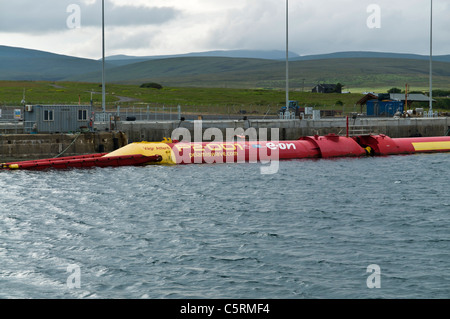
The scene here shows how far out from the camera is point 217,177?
5291cm

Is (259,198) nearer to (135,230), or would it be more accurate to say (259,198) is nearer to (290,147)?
(135,230)

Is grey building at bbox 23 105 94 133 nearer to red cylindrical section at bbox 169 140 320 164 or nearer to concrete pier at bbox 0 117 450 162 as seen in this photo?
concrete pier at bbox 0 117 450 162

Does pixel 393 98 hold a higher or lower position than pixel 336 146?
higher

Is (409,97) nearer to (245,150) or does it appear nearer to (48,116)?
(245,150)

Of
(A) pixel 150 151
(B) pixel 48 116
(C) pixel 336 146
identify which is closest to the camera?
(A) pixel 150 151

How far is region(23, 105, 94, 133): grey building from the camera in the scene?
62281 mm

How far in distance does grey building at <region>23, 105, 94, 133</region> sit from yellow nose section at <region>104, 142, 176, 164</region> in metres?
6.82

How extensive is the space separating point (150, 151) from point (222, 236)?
2843 cm

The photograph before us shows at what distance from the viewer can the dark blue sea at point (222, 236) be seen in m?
23.9

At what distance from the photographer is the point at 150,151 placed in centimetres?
5866

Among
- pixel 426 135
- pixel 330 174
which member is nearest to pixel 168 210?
pixel 330 174

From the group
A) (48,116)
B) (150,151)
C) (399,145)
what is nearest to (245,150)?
(150,151)

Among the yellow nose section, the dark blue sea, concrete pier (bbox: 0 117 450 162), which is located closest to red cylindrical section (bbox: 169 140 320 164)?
the yellow nose section
